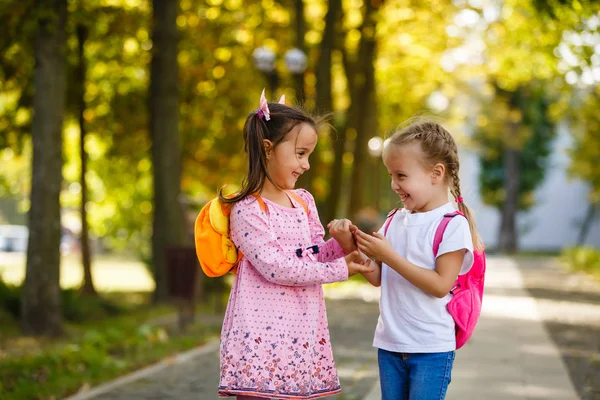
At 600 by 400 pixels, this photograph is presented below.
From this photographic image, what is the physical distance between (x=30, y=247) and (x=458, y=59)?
65.5 feet

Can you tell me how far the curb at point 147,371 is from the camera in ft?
22.8

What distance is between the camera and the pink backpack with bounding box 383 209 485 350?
384cm

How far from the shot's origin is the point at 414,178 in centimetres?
387

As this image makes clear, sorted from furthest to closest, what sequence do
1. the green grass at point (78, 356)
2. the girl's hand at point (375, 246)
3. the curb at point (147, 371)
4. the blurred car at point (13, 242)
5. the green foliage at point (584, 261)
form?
the blurred car at point (13, 242) → the green foliage at point (584, 261) → the green grass at point (78, 356) → the curb at point (147, 371) → the girl's hand at point (375, 246)

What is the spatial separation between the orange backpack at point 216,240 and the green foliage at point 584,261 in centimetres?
2424

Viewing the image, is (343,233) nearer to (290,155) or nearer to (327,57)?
(290,155)

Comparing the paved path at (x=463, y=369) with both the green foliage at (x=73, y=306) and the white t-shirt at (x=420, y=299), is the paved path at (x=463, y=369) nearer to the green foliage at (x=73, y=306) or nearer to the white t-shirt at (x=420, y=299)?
the white t-shirt at (x=420, y=299)

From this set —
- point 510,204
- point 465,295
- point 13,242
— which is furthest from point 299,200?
point 13,242

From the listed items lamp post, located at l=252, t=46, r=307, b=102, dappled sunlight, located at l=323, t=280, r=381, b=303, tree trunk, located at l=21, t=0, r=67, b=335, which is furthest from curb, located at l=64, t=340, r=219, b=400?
lamp post, located at l=252, t=46, r=307, b=102

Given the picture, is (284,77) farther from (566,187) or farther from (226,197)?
(566,187)

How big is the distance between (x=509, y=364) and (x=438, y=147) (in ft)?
18.1

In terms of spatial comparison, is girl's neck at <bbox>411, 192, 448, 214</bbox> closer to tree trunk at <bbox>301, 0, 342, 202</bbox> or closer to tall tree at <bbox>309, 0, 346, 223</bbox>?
tall tree at <bbox>309, 0, 346, 223</bbox>

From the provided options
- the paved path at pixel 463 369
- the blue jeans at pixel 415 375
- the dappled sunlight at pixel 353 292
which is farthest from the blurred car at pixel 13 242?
the blue jeans at pixel 415 375

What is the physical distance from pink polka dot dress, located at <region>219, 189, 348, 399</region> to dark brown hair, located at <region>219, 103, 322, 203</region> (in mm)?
59
